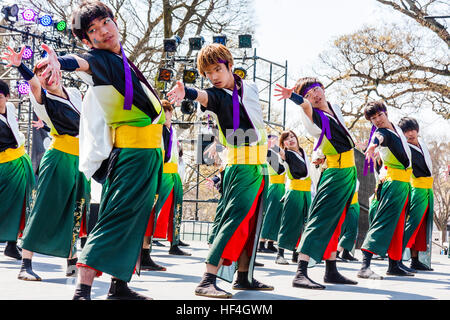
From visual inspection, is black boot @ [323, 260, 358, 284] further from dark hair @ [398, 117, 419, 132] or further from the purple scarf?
dark hair @ [398, 117, 419, 132]

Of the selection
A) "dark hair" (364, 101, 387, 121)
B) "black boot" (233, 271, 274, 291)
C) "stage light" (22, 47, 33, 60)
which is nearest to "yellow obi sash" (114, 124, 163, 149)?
"black boot" (233, 271, 274, 291)

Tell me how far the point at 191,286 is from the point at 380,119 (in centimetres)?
263

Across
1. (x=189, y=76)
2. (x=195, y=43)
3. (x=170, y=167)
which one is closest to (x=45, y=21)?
(x=189, y=76)

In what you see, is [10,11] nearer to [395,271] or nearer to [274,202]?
[274,202]

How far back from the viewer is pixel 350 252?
8734 mm

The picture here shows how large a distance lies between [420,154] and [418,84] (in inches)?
394

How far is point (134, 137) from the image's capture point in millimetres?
3254

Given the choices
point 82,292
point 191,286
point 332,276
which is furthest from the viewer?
point 332,276

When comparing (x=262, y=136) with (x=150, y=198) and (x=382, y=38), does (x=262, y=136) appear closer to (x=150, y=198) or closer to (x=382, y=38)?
(x=150, y=198)

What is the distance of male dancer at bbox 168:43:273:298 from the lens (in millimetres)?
3947

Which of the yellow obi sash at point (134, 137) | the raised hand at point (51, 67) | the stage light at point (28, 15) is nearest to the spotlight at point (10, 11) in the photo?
the stage light at point (28, 15)

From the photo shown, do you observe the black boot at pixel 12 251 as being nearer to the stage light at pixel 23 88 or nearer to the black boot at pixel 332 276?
the black boot at pixel 332 276

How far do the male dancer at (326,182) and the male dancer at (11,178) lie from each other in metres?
3.03

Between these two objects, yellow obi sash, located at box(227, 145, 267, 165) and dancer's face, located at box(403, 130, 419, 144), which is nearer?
yellow obi sash, located at box(227, 145, 267, 165)
